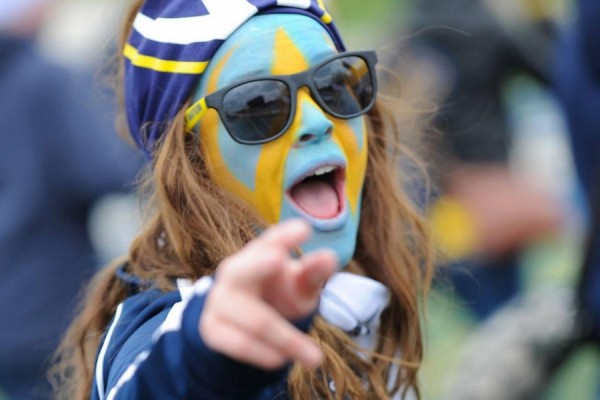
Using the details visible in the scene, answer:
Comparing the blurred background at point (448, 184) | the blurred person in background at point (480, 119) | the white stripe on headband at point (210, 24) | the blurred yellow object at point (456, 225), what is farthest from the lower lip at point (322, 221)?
the blurred yellow object at point (456, 225)

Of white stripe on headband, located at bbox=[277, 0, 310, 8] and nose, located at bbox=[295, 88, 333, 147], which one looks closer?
nose, located at bbox=[295, 88, 333, 147]

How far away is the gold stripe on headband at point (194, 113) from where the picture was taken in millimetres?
2410

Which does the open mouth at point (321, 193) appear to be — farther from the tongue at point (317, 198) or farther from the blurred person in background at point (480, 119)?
the blurred person in background at point (480, 119)

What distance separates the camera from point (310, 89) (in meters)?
2.42

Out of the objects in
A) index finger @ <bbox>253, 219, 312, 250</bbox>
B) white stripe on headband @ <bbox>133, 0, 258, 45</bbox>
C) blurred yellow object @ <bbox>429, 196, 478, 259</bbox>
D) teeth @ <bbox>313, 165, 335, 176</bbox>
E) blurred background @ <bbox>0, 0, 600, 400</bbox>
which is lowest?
blurred yellow object @ <bbox>429, 196, 478, 259</bbox>

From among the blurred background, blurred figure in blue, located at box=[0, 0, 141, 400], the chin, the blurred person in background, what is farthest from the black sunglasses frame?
the blurred person in background

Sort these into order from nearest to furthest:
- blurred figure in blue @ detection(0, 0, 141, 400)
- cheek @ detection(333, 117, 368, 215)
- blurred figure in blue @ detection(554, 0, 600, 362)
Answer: cheek @ detection(333, 117, 368, 215) → blurred figure in blue @ detection(554, 0, 600, 362) → blurred figure in blue @ detection(0, 0, 141, 400)

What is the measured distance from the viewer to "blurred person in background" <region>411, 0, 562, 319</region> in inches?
202

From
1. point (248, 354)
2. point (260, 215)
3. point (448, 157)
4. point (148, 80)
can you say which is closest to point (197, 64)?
point (148, 80)

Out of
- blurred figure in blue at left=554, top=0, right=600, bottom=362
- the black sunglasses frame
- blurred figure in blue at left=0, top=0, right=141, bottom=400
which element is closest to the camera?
the black sunglasses frame

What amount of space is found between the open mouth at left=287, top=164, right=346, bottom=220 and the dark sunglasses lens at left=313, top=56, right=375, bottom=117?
0.12 m

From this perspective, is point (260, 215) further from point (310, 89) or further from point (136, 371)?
point (136, 371)

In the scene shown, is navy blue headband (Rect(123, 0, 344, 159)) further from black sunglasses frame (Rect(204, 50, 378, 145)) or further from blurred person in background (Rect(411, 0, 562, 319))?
blurred person in background (Rect(411, 0, 562, 319))

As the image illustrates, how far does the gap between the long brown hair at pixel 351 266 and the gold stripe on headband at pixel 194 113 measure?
0.01 meters
